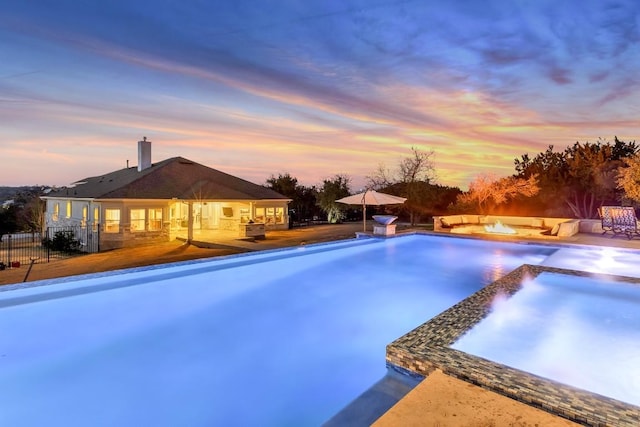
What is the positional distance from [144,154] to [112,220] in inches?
248

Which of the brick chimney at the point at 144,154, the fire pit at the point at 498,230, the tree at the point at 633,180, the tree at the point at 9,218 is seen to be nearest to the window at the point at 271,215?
the brick chimney at the point at 144,154

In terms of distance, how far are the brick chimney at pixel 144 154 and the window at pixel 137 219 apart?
5479 mm

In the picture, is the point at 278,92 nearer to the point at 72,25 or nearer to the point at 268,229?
the point at 72,25

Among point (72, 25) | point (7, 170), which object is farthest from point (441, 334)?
point (7, 170)

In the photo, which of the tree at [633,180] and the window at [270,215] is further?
the window at [270,215]

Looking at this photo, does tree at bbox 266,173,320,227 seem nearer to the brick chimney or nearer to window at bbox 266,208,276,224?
window at bbox 266,208,276,224

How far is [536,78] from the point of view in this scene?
13641mm

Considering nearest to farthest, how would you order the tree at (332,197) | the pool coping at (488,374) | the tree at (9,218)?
the pool coping at (488,374), the tree at (332,197), the tree at (9,218)

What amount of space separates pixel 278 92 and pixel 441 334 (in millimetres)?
13522

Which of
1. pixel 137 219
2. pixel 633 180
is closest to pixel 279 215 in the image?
pixel 137 219

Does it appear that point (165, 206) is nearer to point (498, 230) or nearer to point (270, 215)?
point (270, 215)

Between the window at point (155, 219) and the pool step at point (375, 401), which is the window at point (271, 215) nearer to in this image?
the window at point (155, 219)

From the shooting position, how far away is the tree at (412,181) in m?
22.8

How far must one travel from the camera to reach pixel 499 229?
1620 cm
